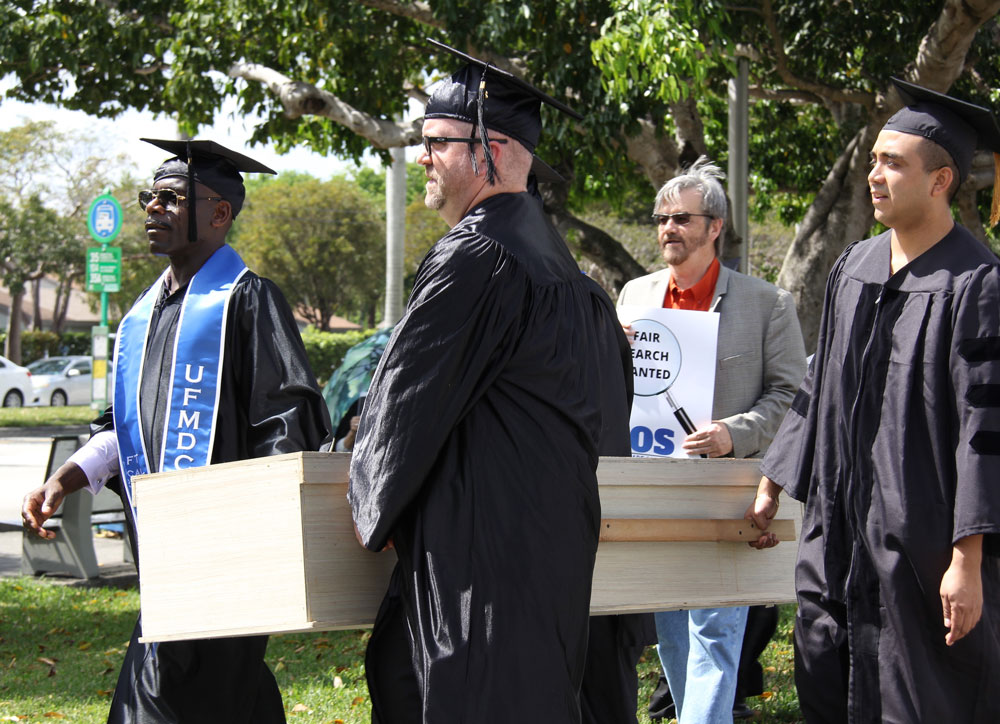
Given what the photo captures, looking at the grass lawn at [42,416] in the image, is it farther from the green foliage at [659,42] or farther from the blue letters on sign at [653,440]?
the blue letters on sign at [653,440]

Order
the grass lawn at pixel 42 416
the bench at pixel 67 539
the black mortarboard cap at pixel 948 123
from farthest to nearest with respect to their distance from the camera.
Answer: the grass lawn at pixel 42 416 → the bench at pixel 67 539 → the black mortarboard cap at pixel 948 123

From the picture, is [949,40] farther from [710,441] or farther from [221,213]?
[221,213]

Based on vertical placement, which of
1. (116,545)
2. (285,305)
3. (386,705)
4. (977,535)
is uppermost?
(285,305)

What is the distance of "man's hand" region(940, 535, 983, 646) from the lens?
2734mm

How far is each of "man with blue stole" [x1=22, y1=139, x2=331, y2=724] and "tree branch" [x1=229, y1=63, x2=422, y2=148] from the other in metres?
8.91

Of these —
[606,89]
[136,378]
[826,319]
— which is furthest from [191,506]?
[606,89]

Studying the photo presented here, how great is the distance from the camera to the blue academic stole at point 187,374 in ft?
11.4

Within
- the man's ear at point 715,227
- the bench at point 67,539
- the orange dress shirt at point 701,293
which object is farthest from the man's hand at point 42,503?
the bench at point 67,539

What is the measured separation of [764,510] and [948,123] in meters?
1.16

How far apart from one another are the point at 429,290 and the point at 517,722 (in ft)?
3.04

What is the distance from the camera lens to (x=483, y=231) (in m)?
2.67

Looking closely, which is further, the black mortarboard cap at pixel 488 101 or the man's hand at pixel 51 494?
the man's hand at pixel 51 494

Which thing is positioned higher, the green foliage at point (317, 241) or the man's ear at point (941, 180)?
the man's ear at point (941, 180)

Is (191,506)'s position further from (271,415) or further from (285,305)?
(285,305)
